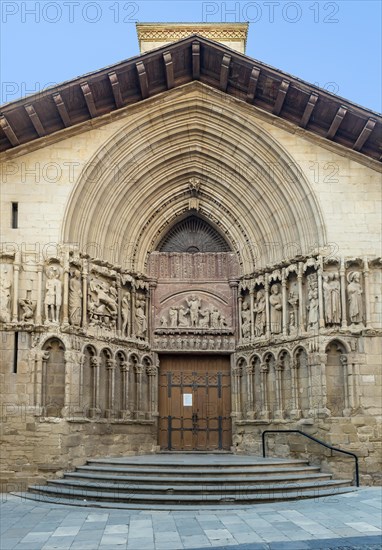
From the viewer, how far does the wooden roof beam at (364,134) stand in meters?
13.3

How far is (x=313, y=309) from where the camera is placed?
13.4 meters

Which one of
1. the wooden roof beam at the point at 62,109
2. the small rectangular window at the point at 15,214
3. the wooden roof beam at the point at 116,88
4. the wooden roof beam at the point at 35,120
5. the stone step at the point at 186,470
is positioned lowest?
the stone step at the point at 186,470

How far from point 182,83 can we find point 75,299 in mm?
5326

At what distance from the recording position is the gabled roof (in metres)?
13.1

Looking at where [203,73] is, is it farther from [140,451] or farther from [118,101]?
[140,451]

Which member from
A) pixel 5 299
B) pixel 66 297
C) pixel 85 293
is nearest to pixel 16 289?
pixel 5 299

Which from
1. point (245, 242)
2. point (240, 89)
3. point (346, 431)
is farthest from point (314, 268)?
point (240, 89)

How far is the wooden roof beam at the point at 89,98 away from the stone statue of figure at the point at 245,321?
17.8ft

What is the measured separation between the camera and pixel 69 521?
9.30m

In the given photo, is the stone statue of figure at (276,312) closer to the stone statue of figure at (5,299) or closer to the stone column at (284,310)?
the stone column at (284,310)

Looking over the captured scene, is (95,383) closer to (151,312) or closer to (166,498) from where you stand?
(151,312)

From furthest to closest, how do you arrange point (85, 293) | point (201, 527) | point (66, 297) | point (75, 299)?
point (85, 293), point (75, 299), point (66, 297), point (201, 527)

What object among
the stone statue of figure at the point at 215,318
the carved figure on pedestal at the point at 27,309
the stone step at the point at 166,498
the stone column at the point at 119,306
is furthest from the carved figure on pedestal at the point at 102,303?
the stone step at the point at 166,498

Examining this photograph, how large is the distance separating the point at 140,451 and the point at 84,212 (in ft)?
17.4
